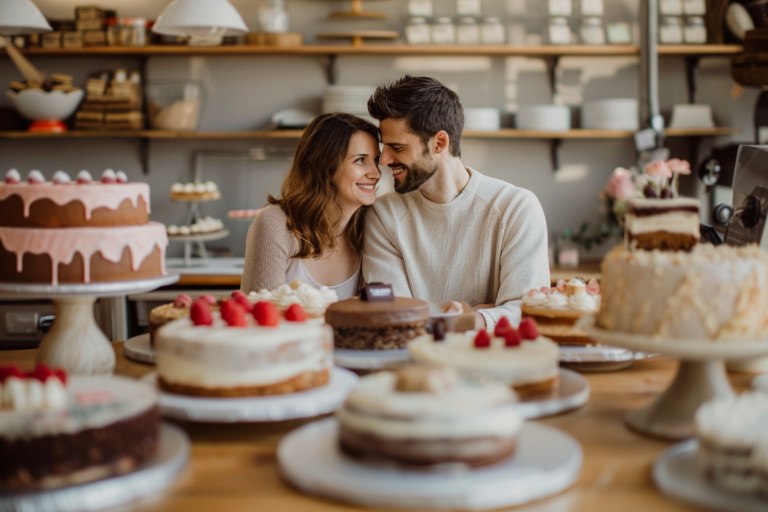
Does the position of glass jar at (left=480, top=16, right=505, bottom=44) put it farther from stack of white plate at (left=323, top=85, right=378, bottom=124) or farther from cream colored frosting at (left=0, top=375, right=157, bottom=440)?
cream colored frosting at (left=0, top=375, right=157, bottom=440)

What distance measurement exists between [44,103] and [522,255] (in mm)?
2757

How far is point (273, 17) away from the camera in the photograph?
394 centimetres

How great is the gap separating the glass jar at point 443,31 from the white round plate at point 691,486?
3.18m

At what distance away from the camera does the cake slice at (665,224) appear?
1.35m

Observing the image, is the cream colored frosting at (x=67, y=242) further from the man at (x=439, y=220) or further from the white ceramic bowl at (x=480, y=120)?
the white ceramic bowl at (x=480, y=120)

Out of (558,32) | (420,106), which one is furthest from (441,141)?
(558,32)

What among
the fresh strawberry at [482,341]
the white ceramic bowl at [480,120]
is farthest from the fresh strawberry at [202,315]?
the white ceramic bowl at [480,120]

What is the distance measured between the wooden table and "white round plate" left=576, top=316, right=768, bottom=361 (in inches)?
5.8

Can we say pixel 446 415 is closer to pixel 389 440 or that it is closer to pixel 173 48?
pixel 389 440

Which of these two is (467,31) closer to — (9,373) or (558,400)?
Answer: (558,400)

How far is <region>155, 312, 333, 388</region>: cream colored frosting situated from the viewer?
1252mm

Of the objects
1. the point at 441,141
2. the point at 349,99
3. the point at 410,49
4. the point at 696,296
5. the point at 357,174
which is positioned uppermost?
the point at 410,49

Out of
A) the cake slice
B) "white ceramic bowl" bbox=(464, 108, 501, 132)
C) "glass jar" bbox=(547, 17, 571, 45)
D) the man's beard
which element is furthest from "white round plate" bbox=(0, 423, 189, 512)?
"glass jar" bbox=(547, 17, 571, 45)

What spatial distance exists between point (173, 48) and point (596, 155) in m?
2.36
